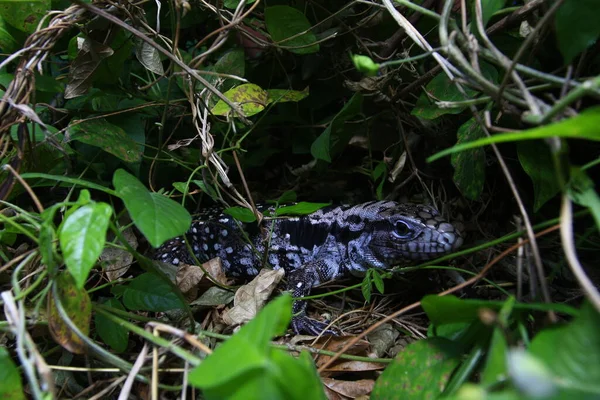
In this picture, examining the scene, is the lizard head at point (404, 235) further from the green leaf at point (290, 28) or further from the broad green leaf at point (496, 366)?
the broad green leaf at point (496, 366)

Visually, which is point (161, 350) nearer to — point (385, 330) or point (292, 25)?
point (385, 330)

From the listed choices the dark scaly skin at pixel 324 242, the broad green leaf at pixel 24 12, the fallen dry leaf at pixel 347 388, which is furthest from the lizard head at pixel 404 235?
the broad green leaf at pixel 24 12

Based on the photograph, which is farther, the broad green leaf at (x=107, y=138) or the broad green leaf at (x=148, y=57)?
the broad green leaf at (x=148, y=57)

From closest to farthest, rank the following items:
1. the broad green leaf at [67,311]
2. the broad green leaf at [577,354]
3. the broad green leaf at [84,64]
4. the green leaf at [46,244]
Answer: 1. the broad green leaf at [577,354]
2. the green leaf at [46,244]
3. the broad green leaf at [67,311]
4. the broad green leaf at [84,64]

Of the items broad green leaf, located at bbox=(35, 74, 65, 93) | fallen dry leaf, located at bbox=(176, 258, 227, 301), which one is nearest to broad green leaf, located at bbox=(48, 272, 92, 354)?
fallen dry leaf, located at bbox=(176, 258, 227, 301)

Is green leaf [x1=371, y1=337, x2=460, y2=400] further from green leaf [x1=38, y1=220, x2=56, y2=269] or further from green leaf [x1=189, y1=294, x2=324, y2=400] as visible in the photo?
green leaf [x1=38, y1=220, x2=56, y2=269]

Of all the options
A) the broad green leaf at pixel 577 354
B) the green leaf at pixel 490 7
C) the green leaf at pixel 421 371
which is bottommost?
the green leaf at pixel 421 371

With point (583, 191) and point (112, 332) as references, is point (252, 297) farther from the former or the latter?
point (583, 191)

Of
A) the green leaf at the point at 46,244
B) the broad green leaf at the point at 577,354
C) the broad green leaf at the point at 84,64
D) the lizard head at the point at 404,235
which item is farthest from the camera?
the lizard head at the point at 404,235
